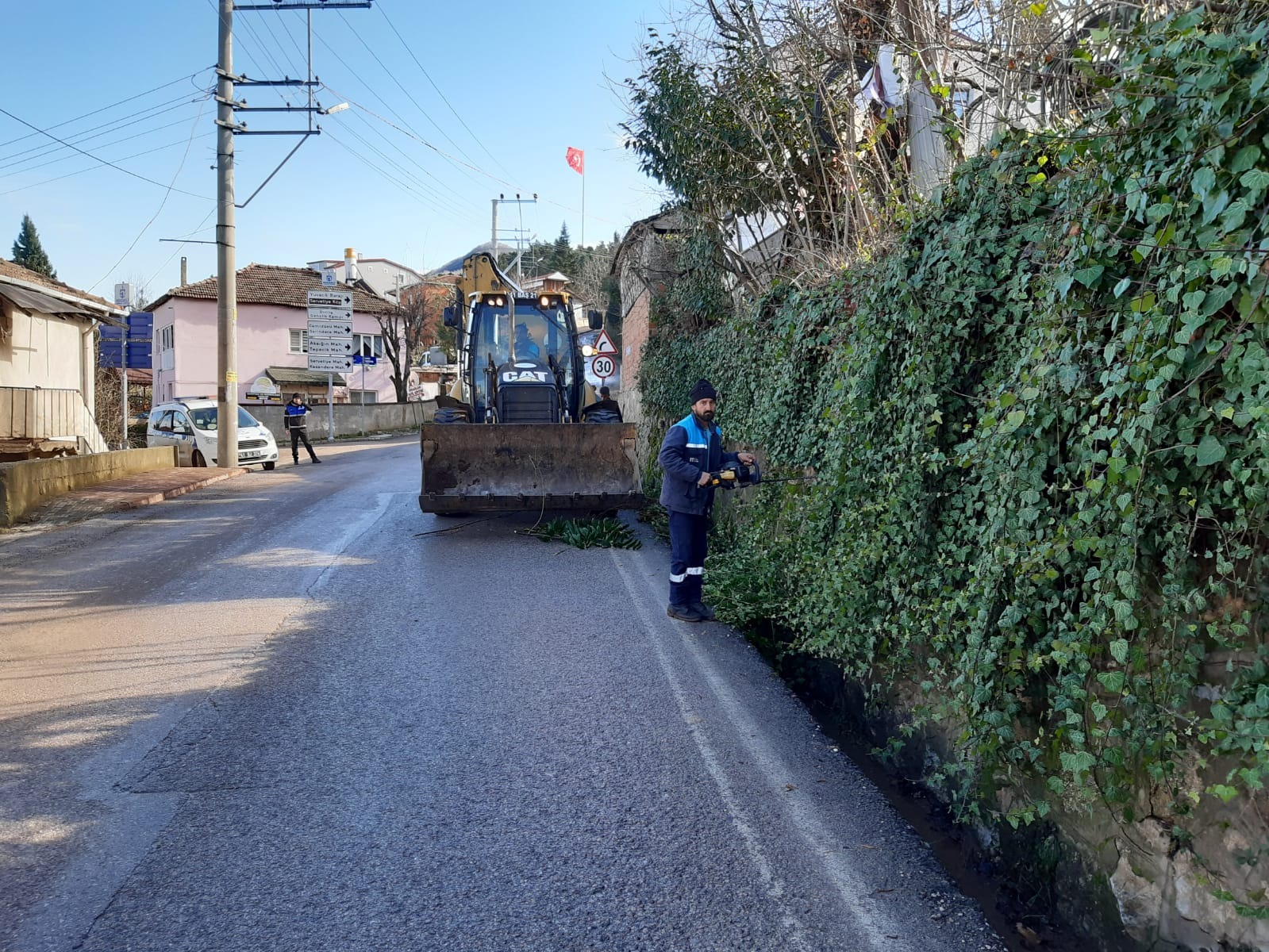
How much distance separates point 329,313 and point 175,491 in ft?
56.2

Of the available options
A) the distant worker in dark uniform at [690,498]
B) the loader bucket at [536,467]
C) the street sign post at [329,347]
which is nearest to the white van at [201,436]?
the street sign post at [329,347]

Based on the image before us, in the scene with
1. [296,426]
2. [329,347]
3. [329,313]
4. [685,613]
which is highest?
[329,313]

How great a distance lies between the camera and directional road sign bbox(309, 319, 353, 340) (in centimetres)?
3203

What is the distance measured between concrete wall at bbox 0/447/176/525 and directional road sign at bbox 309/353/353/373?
471 inches

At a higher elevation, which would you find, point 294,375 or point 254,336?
point 254,336

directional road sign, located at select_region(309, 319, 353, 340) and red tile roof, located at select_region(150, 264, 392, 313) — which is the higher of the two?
red tile roof, located at select_region(150, 264, 392, 313)

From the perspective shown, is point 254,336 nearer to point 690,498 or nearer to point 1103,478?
point 690,498

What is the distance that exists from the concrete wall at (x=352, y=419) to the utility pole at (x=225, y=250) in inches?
563

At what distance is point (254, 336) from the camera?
51.1 metres

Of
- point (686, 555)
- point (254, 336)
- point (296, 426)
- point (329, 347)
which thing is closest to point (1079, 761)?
point (686, 555)

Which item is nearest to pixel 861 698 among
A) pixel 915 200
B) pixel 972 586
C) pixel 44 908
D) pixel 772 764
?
pixel 772 764

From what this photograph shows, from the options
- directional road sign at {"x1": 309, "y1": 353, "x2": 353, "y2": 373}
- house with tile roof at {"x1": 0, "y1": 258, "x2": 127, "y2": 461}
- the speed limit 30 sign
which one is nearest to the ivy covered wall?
the speed limit 30 sign

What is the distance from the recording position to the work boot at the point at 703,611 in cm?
775

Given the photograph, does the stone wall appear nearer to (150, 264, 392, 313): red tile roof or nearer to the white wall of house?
(150, 264, 392, 313): red tile roof
